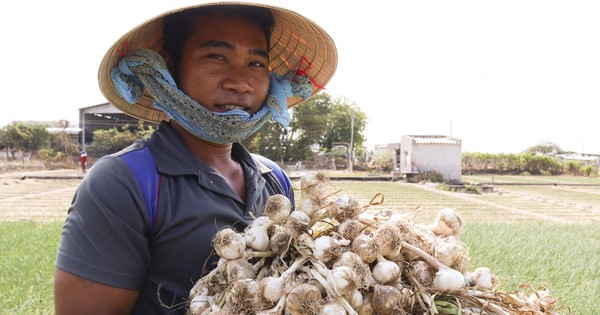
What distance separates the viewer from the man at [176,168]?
110cm

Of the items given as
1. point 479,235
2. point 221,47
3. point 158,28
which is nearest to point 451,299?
point 221,47

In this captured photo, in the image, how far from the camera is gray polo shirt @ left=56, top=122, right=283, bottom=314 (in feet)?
3.58

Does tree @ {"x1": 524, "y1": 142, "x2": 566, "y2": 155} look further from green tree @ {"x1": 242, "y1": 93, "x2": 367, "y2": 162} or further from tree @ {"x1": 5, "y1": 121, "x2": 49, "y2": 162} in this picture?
tree @ {"x1": 5, "y1": 121, "x2": 49, "y2": 162}

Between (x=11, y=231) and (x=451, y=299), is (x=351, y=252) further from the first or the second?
(x=11, y=231)

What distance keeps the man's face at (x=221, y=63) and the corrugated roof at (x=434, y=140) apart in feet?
76.8

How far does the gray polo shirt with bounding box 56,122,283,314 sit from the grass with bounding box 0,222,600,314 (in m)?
1.66

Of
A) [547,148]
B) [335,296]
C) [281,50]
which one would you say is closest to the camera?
[335,296]

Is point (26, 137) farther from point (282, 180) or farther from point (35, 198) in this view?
point (282, 180)

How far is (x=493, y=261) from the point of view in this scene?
4.20 metres

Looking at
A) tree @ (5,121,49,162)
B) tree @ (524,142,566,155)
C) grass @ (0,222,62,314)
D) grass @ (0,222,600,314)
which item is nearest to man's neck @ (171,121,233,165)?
grass @ (0,222,600,314)

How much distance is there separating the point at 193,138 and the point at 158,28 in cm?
40

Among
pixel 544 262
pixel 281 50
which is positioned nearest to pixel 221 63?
pixel 281 50

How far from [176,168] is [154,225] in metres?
0.17

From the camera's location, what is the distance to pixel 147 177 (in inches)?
46.6
